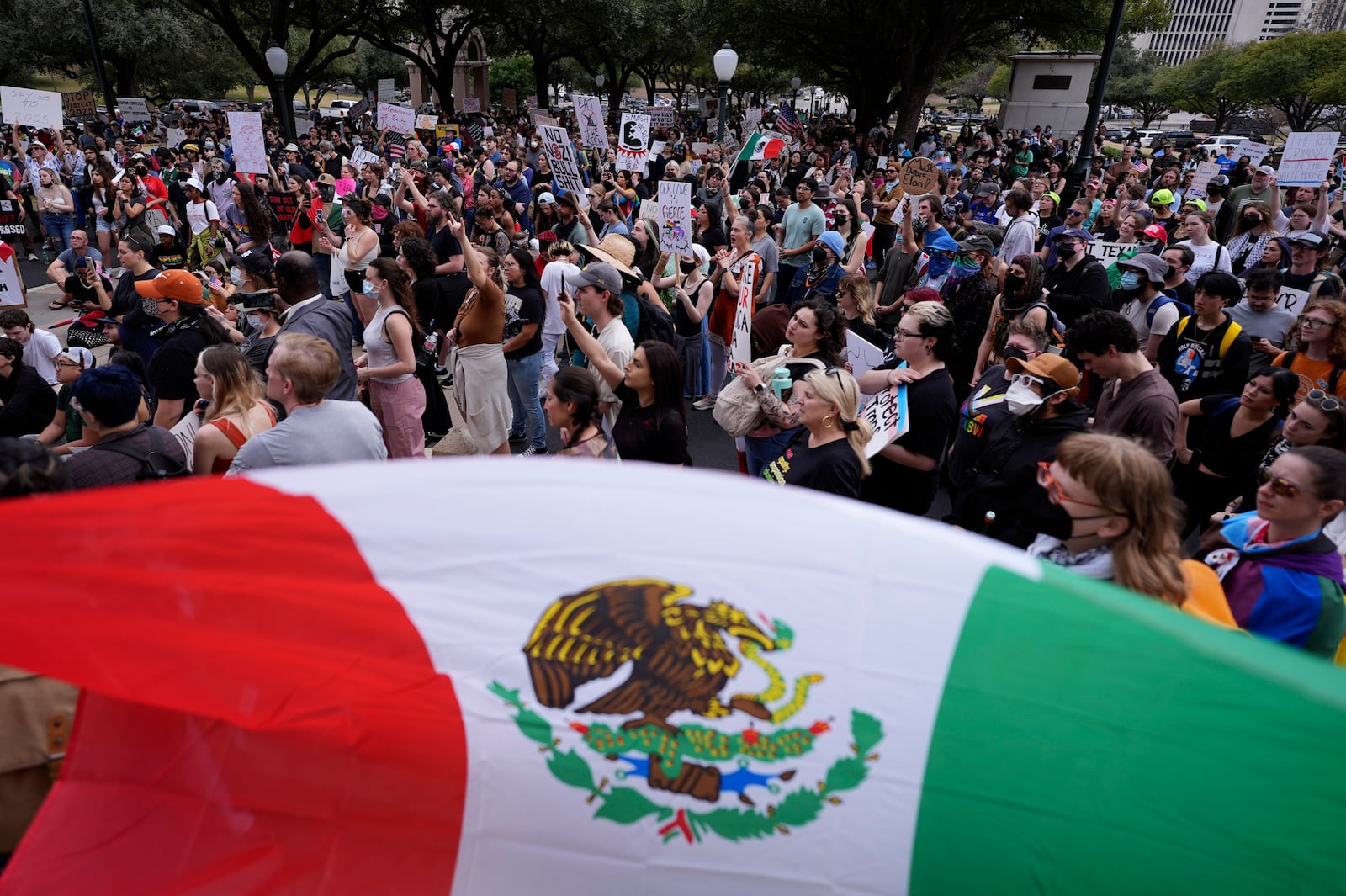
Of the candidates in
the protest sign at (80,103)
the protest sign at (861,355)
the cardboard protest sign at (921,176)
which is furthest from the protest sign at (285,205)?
the protest sign at (80,103)

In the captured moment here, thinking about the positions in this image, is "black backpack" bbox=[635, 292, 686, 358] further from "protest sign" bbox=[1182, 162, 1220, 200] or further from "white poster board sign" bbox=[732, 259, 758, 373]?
"protest sign" bbox=[1182, 162, 1220, 200]

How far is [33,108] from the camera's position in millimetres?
13648

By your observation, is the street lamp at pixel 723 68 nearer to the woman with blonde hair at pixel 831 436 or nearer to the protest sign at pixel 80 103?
the woman with blonde hair at pixel 831 436

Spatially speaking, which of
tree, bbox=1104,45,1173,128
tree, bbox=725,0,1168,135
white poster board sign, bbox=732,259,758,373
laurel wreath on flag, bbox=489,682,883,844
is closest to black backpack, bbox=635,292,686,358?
white poster board sign, bbox=732,259,758,373

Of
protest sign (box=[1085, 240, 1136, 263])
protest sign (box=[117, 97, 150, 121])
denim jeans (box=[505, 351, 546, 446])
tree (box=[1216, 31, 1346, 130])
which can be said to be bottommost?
denim jeans (box=[505, 351, 546, 446])

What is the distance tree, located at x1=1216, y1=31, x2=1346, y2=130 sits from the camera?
149 feet

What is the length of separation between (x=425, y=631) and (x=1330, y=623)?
254cm

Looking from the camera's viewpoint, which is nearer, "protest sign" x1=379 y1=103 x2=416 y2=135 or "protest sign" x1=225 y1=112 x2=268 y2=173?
"protest sign" x1=225 y1=112 x2=268 y2=173

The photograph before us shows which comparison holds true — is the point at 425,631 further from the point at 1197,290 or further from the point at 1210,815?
the point at 1197,290

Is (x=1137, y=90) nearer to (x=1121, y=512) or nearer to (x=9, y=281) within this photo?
(x=9, y=281)

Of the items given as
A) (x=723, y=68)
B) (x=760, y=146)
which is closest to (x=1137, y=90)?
(x=760, y=146)

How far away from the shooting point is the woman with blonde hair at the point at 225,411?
11.9ft

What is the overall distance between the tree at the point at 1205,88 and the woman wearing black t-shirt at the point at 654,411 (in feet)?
220

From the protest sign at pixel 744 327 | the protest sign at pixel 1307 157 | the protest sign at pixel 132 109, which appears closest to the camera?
the protest sign at pixel 744 327
